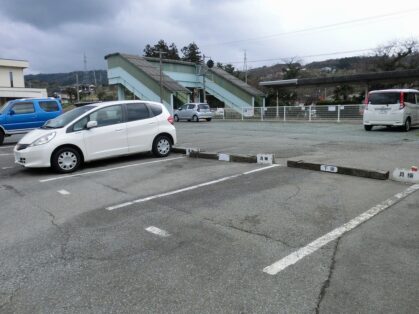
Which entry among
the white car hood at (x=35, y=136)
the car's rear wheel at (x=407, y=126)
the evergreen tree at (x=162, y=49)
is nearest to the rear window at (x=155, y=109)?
the white car hood at (x=35, y=136)

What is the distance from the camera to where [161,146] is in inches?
409

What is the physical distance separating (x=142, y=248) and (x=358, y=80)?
30.1 meters

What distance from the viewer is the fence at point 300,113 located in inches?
952

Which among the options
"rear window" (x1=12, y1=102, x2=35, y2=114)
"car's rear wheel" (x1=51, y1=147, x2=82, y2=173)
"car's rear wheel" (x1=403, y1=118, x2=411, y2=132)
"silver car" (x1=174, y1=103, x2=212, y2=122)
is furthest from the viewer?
"silver car" (x1=174, y1=103, x2=212, y2=122)

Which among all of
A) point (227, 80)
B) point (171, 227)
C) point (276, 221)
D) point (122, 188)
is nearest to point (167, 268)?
point (171, 227)

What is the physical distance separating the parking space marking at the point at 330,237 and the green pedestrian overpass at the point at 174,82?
95.3 ft

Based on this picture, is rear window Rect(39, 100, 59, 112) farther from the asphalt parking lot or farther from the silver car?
the silver car

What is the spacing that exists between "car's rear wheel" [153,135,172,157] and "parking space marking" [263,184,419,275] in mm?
6417

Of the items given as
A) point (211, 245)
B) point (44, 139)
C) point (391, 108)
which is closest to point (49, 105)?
point (44, 139)

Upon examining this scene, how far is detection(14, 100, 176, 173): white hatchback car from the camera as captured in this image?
8.42m

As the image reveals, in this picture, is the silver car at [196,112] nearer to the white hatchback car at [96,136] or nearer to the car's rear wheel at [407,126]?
the car's rear wheel at [407,126]

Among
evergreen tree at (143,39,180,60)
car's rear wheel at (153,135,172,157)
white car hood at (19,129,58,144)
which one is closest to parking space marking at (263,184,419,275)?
car's rear wheel at (153,135,172,157)

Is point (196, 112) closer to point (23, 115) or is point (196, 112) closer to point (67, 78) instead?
point (23, 115)

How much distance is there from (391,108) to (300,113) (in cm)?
1169
